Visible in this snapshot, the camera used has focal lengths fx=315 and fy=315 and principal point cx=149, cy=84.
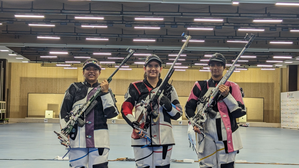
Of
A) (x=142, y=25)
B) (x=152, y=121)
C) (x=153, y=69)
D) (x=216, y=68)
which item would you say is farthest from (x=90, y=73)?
(x=142, y=25)

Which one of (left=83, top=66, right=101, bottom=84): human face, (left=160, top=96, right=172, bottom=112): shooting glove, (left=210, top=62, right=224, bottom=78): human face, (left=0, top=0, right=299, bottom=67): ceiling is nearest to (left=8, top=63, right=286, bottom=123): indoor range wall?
(left=0, top=0, right=299, bottom=67): ceiling

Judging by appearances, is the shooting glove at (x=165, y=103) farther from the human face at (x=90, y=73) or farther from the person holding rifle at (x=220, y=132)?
the human face at (x=90, y=73)

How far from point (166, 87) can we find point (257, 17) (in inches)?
779

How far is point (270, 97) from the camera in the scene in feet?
125

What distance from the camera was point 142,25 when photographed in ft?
76.3

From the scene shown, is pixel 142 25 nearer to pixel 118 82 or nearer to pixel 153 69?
pixel 118 82

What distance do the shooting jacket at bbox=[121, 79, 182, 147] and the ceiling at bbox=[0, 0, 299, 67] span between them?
52.5ft

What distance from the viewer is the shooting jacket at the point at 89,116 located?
385 centimetres

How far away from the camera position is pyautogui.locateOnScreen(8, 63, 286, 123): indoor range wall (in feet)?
124

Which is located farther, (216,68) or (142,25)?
(142,25)

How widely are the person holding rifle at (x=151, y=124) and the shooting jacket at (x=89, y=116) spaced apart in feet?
0.88

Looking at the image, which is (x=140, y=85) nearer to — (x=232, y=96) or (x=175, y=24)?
(x=232, y=96)

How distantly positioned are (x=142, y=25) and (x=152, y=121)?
20.1 meters

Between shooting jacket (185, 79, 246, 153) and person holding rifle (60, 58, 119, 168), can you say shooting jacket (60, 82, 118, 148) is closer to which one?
person holding rifle (60, 58, 119, 168)
